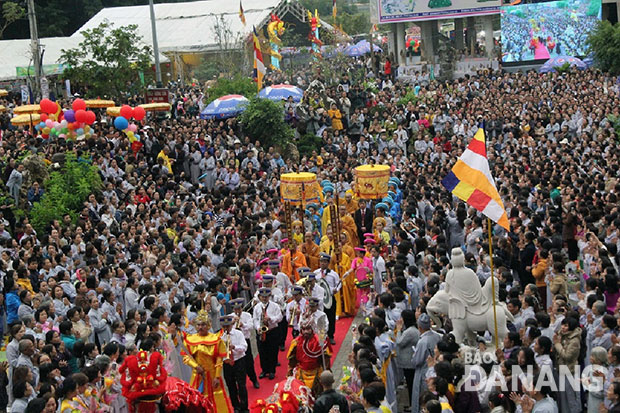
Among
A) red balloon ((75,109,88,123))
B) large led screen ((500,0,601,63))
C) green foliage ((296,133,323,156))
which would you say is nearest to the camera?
red balloon ((75,109,88,123))

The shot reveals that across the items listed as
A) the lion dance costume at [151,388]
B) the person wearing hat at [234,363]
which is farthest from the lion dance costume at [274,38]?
the lion dance costume at [151,388]

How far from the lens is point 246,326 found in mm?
11180

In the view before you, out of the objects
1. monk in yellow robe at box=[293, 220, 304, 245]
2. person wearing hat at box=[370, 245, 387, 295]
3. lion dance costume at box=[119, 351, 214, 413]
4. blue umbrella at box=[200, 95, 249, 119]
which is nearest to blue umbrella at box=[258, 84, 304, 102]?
blue umbrella at box=[200, 95, 249, 119]

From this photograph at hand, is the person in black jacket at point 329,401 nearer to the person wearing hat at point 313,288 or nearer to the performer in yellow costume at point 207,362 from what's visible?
the performer in yellow costume at point 207,362

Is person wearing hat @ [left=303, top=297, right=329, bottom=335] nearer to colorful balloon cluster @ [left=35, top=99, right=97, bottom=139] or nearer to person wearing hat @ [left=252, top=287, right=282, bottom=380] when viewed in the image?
person wearing hat @ [left=252, top=287, right=282, bottom=380]

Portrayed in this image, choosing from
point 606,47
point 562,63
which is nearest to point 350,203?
point 562,63

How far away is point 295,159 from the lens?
78.6 ft

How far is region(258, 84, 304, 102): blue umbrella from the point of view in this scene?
25828 millimetres

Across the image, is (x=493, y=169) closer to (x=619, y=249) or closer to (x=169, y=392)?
(x=619, y=249)

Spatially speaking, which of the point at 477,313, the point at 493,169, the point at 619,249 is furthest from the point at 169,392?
the point at 493,169

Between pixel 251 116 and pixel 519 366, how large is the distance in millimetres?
16683

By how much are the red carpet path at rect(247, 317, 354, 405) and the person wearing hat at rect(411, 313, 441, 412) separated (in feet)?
7.79

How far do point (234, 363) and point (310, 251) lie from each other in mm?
4429

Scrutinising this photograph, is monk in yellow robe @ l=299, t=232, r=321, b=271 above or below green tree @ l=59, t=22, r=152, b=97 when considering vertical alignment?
below
